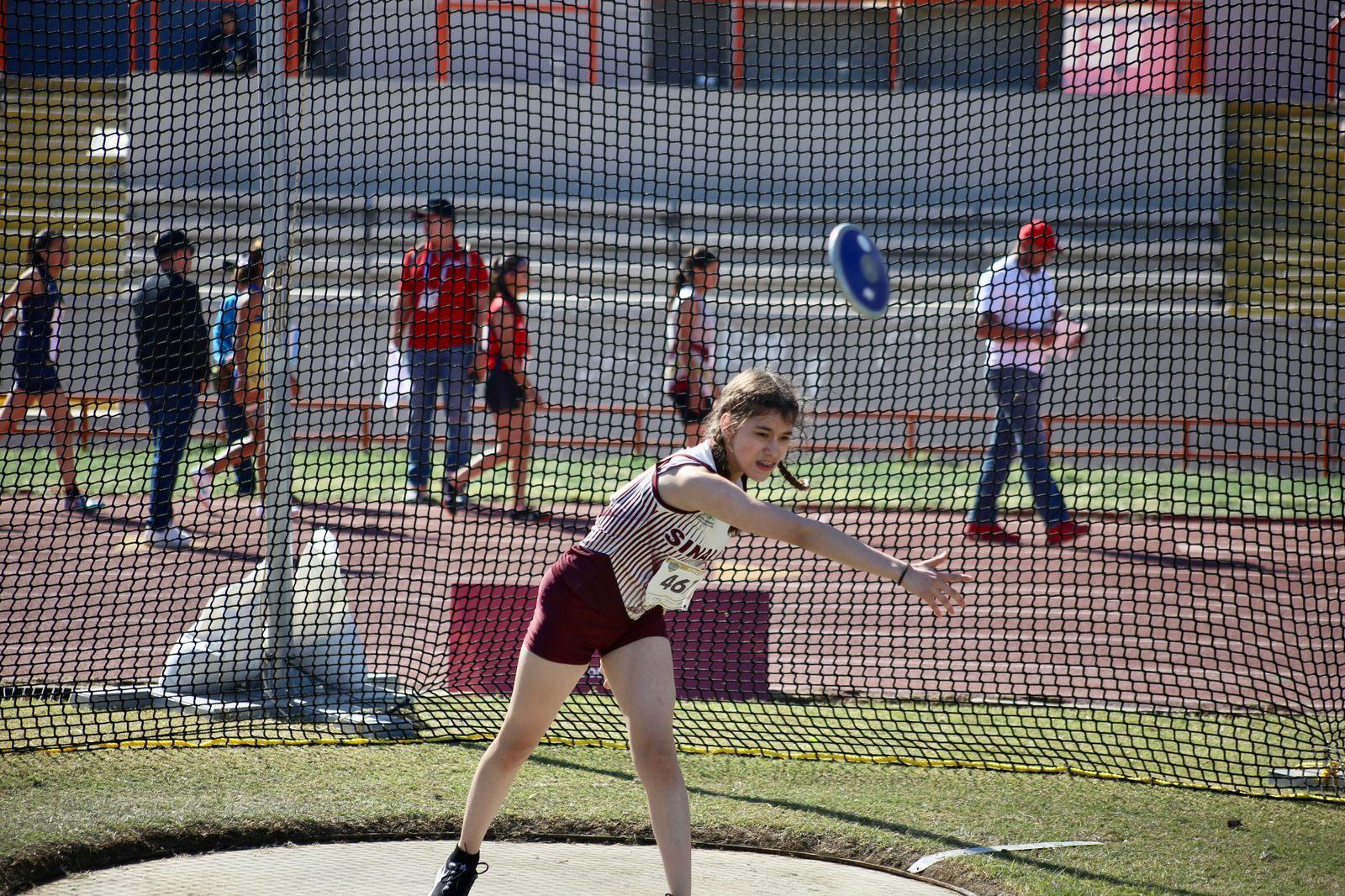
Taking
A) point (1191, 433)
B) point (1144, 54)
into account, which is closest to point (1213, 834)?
point (1191, 433)

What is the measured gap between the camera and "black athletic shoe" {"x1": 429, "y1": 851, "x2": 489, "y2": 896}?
3801mm

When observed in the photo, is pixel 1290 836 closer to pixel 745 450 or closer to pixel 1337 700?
pixel 1337 700

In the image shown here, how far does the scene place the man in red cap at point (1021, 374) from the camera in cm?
902

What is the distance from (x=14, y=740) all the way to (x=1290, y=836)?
4.96 meters

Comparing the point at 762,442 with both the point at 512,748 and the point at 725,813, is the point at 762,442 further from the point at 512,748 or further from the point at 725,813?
the point at 725,813

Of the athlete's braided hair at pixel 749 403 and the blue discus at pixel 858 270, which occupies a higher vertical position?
the blue discus at pixel 858 270

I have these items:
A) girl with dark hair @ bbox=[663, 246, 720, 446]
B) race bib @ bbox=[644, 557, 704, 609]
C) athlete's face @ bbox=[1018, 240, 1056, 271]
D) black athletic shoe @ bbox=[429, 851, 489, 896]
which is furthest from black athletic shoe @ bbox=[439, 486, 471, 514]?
race bib @ bbox=[644, 557, 704, 609]

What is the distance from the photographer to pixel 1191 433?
14.5 m

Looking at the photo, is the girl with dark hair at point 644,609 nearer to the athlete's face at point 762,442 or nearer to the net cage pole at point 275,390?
the athlete's face at point 762,442

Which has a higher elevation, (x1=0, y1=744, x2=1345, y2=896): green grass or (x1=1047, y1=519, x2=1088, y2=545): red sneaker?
(x1=1047, y1=519, x2=1088, y2=545): red sneaker

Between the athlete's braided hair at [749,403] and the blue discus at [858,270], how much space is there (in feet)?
6.34

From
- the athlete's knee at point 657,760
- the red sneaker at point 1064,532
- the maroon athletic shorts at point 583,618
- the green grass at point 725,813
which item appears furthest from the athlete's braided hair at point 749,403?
the red sneaker at point 1064,532

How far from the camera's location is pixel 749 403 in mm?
3672

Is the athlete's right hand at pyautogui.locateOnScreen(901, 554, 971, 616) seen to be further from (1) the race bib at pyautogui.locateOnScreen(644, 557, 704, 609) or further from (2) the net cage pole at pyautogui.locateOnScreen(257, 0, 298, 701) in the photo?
(2) the net cage pole at pyautogui.locateOnScreen(257, 0, 298, 701)
